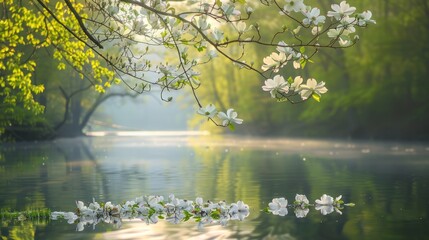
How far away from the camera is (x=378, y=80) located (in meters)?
62.9

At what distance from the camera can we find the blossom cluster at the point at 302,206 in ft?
46.5

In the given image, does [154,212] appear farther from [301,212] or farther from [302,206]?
[302,206]

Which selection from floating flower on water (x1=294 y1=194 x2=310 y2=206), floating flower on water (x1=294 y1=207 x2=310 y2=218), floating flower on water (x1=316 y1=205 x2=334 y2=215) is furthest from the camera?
floating flower on water (x1=294 y1=194 x2=310 y2=206)

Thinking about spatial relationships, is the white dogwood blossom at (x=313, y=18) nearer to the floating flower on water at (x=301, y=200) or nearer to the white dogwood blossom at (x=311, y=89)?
the white dogwood blossom at (x=311, y=89)

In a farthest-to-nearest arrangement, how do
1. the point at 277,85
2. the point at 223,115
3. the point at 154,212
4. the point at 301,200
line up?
the point at 301,200, the point at 154,212, the point at 277,85, the point at 223,115

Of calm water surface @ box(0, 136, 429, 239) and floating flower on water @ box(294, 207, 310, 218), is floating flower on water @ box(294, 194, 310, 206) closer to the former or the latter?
floating flower on water @ box(294, 207, 310, 218)

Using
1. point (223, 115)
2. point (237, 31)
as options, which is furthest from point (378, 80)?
point (223, 115)

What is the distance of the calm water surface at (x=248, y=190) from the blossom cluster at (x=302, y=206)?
198mm

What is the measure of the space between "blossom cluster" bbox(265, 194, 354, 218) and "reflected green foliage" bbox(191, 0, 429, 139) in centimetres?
4072

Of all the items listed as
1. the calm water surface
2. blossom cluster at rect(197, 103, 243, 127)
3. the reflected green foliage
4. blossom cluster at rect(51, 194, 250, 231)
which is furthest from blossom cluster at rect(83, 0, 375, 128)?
the reflected green foliage

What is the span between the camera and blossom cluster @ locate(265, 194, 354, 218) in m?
14.2

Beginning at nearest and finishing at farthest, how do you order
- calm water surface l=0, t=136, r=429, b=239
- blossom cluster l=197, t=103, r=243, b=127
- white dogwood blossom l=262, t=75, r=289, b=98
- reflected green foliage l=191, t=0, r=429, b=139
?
blossom cluster l=197, t=103, r=243, b=127 → white dogwood blossom l=262, t=75, r=289, b=98 → calm water surface l=0, t=136, r=429, b=239 → reflected green foliage l=191, t=0, r=429, b=139

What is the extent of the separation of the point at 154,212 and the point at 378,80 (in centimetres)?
5137

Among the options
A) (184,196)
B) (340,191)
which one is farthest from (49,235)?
(340,191)
